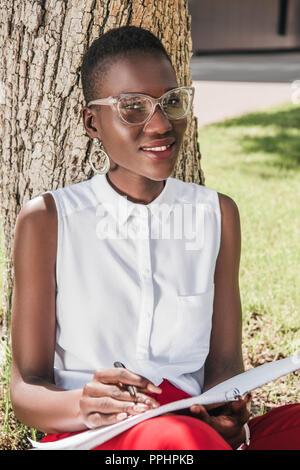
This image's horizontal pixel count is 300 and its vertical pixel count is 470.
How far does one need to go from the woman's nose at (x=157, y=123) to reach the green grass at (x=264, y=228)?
132 centimetres

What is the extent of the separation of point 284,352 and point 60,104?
5.60ft

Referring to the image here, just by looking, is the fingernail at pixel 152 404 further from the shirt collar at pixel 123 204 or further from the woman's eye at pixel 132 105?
the woman's eye at pixel 132 105

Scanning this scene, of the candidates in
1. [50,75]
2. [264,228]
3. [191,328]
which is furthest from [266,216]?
[191,328]

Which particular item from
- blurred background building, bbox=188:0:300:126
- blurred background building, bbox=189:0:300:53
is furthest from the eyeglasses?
blurred background building, bbox=189:0:300:53

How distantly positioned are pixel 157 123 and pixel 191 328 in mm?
588

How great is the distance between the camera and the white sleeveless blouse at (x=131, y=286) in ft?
6.25

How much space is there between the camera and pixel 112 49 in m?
1.87

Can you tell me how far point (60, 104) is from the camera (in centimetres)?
252

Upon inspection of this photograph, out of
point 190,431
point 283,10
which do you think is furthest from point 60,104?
point 283,10

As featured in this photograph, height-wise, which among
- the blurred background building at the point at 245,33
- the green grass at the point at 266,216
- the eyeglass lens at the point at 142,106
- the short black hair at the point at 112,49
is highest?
the blurred background building at the point at 245,33

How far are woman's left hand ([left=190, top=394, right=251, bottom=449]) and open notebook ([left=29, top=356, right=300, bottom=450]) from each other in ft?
0.15

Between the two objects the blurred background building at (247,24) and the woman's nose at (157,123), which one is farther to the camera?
the blurred background building at (247,24)

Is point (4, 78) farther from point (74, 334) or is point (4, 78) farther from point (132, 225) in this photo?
point (74, 334)

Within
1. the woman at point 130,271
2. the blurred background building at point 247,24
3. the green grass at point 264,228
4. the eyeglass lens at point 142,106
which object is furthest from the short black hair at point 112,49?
the blurred background building at point 247,24
